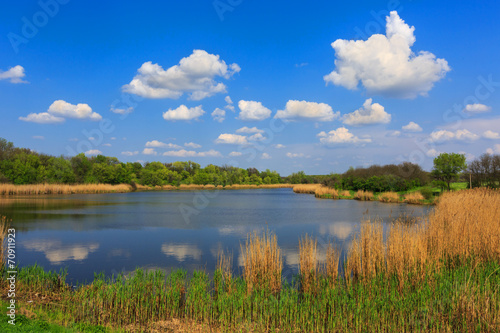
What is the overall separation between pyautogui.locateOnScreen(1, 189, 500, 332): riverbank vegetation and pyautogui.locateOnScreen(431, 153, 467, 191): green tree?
151 feet

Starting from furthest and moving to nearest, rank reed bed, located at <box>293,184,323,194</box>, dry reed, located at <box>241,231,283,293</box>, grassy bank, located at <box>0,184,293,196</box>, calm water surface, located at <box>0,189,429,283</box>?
1. reed bed, located at <box>293,184,323,194</box>
2. grassy bank, located at <box>0,184,293,196</box>
3. calm water surface, located at <box>0,189,429,283</box>
4. dry reed, located at <box>241,231,283,293</box>

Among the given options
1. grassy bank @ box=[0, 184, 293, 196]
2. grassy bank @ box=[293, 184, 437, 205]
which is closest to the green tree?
grassy bank @ box=[293, 184, 437, 205]

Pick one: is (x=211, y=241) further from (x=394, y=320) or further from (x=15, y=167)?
(x=15, y=167)

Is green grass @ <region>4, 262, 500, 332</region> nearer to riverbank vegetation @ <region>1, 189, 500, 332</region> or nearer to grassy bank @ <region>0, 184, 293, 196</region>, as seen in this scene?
riverbank vegetation @ <region>1, 189, 500, 332</region>

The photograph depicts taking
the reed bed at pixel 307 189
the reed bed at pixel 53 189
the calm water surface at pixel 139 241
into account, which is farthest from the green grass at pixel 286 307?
the reed bed at pixel 307 189

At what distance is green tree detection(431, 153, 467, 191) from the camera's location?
49128mm

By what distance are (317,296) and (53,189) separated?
188ft

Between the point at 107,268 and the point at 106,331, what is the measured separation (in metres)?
5.93

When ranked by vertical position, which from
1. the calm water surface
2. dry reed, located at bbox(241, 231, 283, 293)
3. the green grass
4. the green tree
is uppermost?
the green tree

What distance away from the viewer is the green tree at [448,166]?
161 ft

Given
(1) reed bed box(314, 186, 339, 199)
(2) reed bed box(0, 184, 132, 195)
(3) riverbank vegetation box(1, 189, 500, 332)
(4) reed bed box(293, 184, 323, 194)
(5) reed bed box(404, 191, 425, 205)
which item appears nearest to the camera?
(3) riverbank vegetation box(1, 189, 500, 332)

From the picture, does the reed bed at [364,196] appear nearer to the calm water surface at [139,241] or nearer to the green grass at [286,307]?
the calm water surface at [139,241]

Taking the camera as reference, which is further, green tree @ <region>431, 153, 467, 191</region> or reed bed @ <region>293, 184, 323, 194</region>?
reed bed @ <region>293, 184, 323, 194</region>

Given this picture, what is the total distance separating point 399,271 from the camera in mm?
8367
